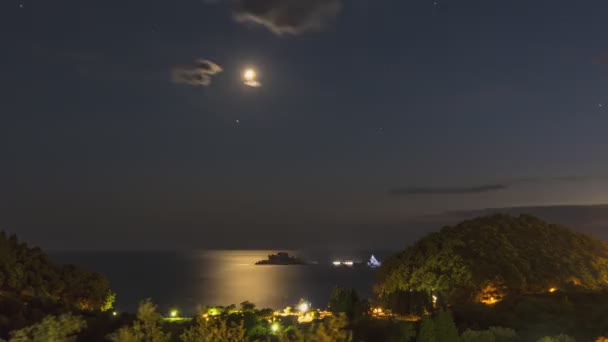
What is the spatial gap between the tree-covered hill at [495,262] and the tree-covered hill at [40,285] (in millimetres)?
18005

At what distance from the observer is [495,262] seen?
34.7 m

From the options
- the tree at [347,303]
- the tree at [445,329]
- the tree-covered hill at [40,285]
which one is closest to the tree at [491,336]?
the tree at [445,329]

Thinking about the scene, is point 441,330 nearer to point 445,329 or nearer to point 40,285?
point 445,329

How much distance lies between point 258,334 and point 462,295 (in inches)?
524

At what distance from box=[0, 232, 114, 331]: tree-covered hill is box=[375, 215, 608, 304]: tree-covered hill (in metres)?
18.0

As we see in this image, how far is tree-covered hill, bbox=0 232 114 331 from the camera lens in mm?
30016

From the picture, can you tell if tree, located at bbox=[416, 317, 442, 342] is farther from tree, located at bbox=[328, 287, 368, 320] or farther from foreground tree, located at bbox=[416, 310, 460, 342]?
tree, located at bbox=[328, 287, 368, 320]

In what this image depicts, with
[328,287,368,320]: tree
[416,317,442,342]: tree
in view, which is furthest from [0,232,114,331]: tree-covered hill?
[416,317,442,342]: tree

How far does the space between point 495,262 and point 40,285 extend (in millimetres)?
26706

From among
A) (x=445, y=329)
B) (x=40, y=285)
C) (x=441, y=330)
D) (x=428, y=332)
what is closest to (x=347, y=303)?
(x=428, y=332)

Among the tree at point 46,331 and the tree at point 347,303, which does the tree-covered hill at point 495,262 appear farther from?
the tree at point 46,331

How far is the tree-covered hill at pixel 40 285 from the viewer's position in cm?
3002

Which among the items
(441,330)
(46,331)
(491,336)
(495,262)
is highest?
(495,262)

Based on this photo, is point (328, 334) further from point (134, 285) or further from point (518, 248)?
point (134, 285)
